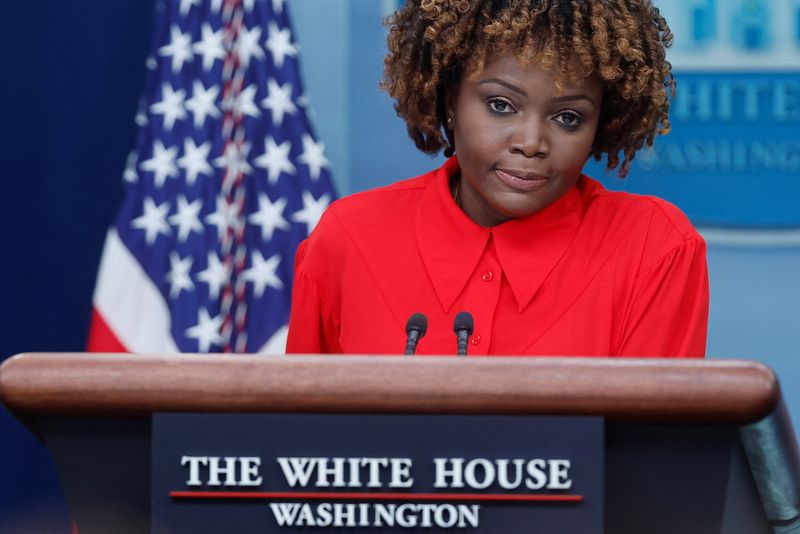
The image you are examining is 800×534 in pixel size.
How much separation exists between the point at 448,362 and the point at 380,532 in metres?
0.15

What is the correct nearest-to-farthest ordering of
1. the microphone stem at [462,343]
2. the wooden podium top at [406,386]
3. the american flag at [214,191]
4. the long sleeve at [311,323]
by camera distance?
the wooden podium top at [406,386], the microphone stem at [462,343], the long sleeve at [311,323], the american flag at [214,191]

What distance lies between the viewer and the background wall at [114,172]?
106 inches

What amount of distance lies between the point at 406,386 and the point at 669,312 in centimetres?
69

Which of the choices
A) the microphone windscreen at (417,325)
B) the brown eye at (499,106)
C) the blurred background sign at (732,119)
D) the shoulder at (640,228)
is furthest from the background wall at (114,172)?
the microphone windscreen at (417,325)

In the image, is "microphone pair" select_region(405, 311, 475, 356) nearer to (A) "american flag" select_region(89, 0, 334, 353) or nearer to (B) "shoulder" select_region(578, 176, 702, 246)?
(B) "shoulder" select_region(578, 176, 702, 246)

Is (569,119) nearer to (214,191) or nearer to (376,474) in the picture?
(376,474)

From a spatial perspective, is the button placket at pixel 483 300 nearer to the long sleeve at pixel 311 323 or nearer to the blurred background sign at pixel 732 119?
the long sleeve at pixel 311 323

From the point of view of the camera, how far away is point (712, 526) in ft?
2.95

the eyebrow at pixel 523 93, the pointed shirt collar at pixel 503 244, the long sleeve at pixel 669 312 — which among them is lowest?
the long sleeve at pixel 669 312

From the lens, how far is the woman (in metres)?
1.49

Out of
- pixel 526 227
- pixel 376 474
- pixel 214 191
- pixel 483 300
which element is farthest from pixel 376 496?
pixel 214 191

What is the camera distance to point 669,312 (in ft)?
4.84

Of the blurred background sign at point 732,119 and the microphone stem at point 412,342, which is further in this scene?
the blurred background sign at point 732,119

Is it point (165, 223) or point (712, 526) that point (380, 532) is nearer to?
point (712, 526)
